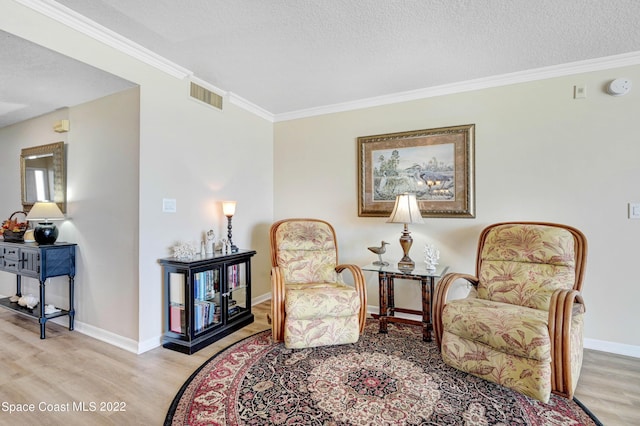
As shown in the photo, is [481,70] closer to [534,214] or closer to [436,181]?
[436,181]

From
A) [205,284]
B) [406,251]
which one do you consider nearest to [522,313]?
[406,251]

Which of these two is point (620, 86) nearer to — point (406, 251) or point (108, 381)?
point (406, 251)

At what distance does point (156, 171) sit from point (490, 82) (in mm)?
3255

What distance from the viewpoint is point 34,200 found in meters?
3.36

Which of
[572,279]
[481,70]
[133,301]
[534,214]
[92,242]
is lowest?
[133,301]

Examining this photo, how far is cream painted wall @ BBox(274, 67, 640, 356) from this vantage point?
253 centimetres

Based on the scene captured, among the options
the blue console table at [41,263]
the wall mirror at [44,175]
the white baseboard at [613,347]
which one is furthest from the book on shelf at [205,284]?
the white baseboard at [613,347]

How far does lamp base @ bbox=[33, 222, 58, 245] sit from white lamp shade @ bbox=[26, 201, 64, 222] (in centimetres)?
9

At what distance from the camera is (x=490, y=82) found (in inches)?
116

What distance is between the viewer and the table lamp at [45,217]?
2.82m

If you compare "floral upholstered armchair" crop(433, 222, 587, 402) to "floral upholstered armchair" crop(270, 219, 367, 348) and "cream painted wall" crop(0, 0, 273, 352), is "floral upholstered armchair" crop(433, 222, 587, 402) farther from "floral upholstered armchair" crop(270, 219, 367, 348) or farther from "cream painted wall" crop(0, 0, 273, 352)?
"cream painted wall" crop(0, 0, 273, 352)

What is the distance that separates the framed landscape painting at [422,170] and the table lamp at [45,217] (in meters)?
3.11

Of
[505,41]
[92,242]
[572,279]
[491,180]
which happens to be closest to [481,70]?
[505,41]

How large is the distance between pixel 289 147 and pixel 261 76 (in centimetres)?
122
